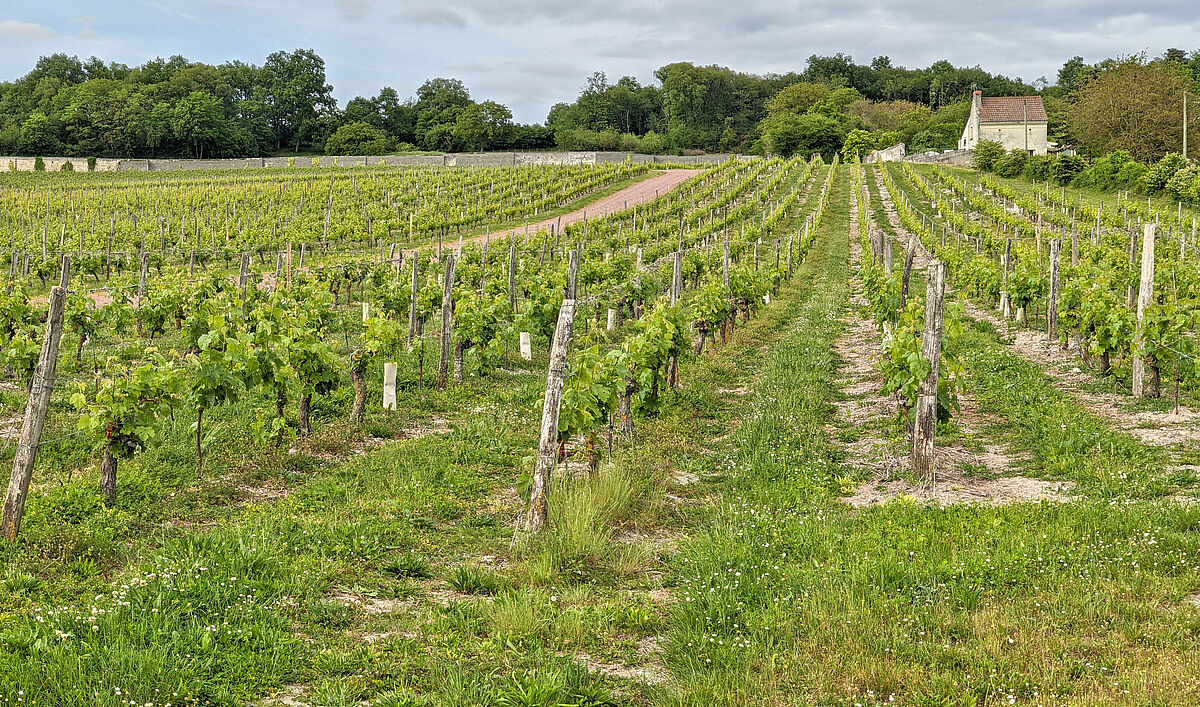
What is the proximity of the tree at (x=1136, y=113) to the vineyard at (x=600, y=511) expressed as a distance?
39764mm

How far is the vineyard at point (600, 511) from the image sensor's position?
4.41 meters

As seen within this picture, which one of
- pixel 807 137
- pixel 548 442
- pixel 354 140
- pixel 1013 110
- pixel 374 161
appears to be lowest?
pixel 548 442

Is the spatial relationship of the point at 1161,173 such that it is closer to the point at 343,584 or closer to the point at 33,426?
the point at 343,584

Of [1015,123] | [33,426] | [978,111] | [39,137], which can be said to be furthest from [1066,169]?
[39,137]

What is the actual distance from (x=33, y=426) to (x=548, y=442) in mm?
3419

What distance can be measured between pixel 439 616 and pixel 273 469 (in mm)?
3432

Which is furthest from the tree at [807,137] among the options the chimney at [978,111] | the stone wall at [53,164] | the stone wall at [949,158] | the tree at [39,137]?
the tree at [39,137]

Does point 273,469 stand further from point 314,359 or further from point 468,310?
point 468,310

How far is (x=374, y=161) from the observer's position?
6831 cm

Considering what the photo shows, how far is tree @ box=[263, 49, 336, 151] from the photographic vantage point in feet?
290

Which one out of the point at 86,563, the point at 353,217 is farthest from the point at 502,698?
the point at 353,217

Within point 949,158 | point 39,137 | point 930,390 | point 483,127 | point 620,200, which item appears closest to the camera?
point 930,390

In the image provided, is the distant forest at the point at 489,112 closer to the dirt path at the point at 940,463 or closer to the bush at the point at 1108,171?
the bush at the point at 1108,171

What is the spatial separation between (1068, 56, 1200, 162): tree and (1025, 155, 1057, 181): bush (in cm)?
384
